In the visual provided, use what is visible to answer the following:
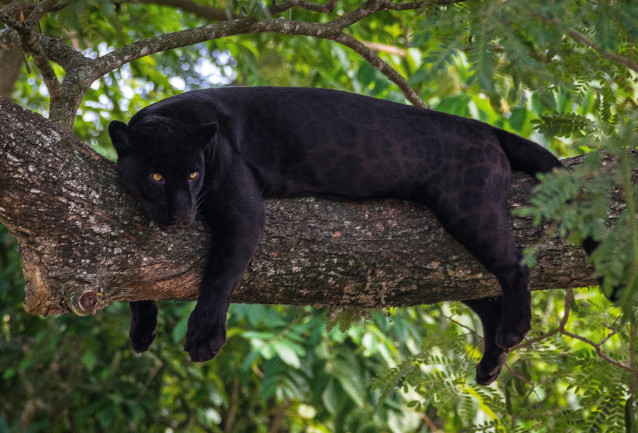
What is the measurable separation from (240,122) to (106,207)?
761mm

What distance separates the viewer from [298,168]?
9.50ft

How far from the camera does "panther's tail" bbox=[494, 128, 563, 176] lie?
2996 mm

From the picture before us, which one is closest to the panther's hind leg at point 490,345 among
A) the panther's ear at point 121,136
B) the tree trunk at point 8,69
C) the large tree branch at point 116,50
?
the large tree branch at point 116,50

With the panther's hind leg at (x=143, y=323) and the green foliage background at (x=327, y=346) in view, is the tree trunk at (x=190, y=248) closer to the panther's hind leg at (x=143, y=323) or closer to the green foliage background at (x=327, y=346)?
the panther's hind leg at (x=143, y=323)

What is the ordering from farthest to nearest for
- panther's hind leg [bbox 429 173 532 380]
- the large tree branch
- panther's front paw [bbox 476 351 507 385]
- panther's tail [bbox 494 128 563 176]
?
1. panther's front paw [bbox 476 351 507 385]
2. panther's tail [bbox 494 128 563 176]
3. the large tree branch
4. panther's hind leg [bbox 429 173 532 380]

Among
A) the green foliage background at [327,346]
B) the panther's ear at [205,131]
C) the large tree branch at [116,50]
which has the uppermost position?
the large tree branch at [116,50]

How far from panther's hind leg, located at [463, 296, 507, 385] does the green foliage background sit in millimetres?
244

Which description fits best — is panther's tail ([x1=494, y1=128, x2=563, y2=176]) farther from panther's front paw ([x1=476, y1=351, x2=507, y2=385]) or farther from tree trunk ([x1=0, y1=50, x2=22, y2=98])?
tree trunk ([x1=0, y1=50, x2=22, y2=98])

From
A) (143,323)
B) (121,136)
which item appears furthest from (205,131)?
(143,323)

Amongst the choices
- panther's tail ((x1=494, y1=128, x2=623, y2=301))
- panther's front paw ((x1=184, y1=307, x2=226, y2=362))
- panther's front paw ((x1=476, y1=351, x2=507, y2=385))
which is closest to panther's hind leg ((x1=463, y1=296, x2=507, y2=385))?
panther's front paw ((x1=476, y1=351, x2=507, y2=385))

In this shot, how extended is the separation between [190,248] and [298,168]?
60 centimetres

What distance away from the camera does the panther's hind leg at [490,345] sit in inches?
125

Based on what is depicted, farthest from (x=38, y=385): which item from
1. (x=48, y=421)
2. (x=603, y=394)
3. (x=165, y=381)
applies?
(x=603, y=394)

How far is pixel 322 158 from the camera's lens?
291cm
